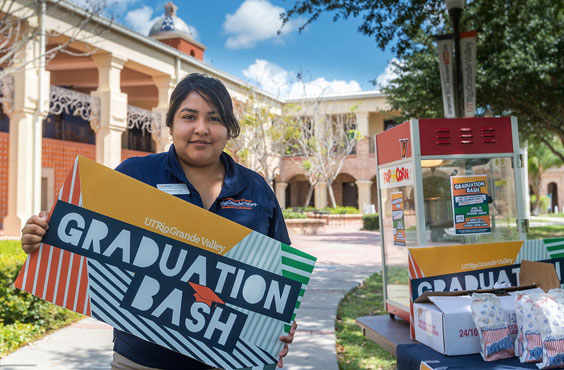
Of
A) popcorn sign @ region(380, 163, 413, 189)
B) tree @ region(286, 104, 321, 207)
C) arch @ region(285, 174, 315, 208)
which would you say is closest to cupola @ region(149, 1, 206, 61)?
tree @ region(286, 104, 321, 207)

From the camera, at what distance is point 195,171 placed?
193 cm

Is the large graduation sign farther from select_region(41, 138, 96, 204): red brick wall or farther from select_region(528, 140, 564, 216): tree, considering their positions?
select_region(528, 140, 564, 216): tree

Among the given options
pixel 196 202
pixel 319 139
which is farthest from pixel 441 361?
pixel 319 139

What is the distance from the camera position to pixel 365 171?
3534 centimetres

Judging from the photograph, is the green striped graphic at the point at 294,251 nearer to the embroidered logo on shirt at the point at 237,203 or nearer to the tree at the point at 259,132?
the embroidered logo on shirt at the point at 237,203

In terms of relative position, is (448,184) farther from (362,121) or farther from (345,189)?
(345,189)

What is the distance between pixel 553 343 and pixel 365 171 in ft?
111

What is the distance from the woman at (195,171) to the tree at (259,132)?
1938 cm

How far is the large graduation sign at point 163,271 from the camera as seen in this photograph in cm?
166

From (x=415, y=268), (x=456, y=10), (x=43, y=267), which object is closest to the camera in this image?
(x=43, y=267)

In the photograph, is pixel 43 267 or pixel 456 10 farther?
Result: pixel 456 10

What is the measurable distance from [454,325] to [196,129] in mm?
1443

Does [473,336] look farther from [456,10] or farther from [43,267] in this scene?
[456,10]

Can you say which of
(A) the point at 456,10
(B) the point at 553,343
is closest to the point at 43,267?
(B) the point at 553,343
